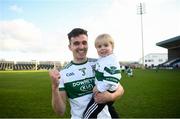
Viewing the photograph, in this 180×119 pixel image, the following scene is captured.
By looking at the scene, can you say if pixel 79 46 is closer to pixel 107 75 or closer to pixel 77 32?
pixel 77 32

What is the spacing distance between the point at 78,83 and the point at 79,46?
1.58ft

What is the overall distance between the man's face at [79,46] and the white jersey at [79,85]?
13 cm

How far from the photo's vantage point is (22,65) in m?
102

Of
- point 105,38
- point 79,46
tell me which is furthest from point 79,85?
point 105,38

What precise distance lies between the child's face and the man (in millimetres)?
213

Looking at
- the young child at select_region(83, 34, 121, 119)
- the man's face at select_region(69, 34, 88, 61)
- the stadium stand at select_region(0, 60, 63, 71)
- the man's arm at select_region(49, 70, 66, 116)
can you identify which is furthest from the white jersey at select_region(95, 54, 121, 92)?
the stadium stand at select_region(0, 60, 63, 71)

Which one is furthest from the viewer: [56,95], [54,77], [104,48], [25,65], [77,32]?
[25,65]

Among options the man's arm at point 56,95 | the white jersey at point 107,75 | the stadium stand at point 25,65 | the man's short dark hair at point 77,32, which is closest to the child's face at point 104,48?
the white jersey at point 107,75

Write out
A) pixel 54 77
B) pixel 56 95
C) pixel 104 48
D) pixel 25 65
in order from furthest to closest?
pixel 25 65
pixel 104 48
pixel 56 95
pixel 54 77

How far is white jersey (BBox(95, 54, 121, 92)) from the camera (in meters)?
4.03

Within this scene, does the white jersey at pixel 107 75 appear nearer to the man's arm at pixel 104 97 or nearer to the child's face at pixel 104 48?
the man's arm at pixel 104 97

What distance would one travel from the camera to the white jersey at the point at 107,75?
4.03m

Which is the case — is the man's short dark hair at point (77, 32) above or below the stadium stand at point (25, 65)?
above

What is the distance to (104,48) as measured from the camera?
4.33 m
